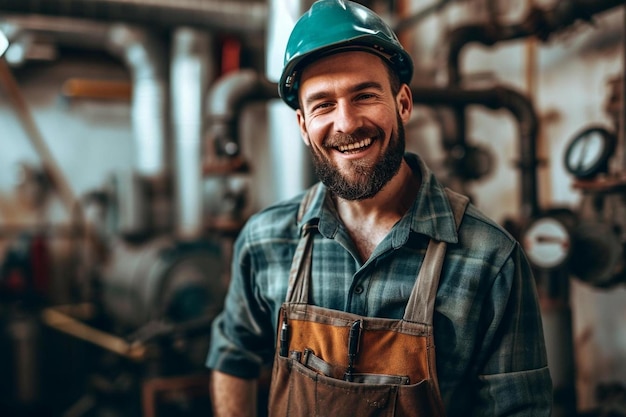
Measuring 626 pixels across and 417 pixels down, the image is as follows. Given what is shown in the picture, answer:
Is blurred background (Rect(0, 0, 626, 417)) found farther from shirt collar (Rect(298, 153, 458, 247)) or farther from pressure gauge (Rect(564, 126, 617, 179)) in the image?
shirt collar (Rect(298, 153, 458, 247))

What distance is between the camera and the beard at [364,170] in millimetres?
1184

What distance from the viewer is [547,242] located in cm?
229

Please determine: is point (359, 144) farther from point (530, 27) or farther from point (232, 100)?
point (530, 27)

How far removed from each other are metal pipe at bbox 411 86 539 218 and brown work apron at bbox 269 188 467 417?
1.54 metres

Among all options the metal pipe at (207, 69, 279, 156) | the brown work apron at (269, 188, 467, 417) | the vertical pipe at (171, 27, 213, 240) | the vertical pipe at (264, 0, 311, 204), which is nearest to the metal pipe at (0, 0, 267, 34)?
the vertical pipe at (171, 27, 213, 240)

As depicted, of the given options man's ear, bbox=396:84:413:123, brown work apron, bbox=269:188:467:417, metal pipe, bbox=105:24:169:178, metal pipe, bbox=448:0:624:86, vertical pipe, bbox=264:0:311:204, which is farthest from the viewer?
metal pipe, bbox=105:24:169:178

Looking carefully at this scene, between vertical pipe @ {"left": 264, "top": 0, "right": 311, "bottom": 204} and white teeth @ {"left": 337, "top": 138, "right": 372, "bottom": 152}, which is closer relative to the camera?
white teeth @ {"left": 337, "top": 138, "right": 372, "bottom": 152}

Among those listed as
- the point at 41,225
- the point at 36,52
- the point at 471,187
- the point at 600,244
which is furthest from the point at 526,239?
the point at 41,225

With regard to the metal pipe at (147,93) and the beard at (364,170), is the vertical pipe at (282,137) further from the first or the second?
the metal pipe at (147,93)

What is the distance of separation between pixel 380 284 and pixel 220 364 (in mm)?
532

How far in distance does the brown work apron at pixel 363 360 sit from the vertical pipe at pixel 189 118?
2860 mm

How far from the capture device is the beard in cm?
118

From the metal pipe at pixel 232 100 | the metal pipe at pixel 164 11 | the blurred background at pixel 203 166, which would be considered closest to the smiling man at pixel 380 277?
the blurred background at pixel 203 166

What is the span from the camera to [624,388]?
2.20m
